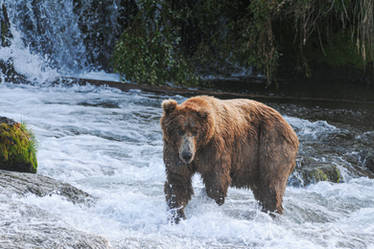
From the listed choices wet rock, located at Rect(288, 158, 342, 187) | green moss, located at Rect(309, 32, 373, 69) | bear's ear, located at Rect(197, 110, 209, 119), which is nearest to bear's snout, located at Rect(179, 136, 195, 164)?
bear's ear, located at Rect(197, 110, 209, 119)

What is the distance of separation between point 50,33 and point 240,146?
9.10 metres

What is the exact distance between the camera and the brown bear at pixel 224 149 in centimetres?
400

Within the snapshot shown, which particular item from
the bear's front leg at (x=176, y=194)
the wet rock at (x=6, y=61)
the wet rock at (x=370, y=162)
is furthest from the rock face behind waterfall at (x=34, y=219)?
the wet rock at (x=6, y=61)

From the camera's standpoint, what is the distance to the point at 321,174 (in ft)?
20.7

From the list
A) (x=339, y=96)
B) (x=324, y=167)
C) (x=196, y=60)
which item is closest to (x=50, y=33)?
(x=196, y=60)

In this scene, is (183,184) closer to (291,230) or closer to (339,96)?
(291,230)

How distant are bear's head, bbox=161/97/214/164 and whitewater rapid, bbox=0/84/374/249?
602 mm

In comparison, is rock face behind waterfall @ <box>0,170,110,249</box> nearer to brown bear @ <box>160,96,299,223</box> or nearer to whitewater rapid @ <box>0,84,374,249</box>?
whitewater rapid @ <box>0,84,374,249</box>

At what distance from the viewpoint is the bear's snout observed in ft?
12.6

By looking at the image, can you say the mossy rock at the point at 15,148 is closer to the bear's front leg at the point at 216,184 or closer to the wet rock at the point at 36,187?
the wet rock at the point at 36,187

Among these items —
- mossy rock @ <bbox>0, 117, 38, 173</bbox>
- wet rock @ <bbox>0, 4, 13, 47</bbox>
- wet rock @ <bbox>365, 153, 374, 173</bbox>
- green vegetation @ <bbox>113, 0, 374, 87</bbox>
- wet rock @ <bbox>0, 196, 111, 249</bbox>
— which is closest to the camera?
wet rock @ <bbox>0, 196, 111, 249</bbox>

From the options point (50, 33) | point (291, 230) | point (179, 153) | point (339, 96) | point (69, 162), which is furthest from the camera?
point (50, 33)

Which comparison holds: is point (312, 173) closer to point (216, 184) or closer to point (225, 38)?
point (216, 184)

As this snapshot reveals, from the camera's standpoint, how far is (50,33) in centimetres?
1237
